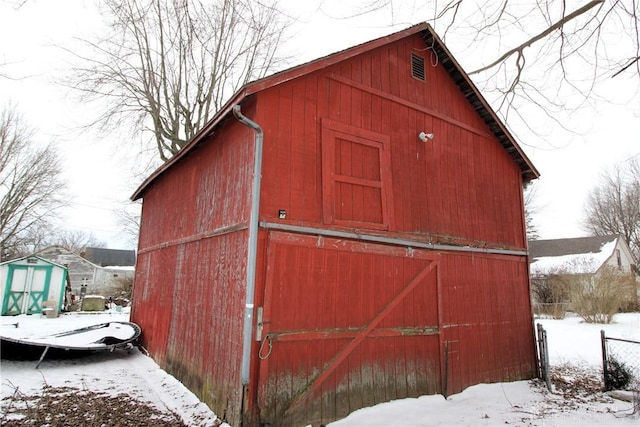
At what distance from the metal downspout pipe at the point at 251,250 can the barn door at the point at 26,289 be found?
1664cm

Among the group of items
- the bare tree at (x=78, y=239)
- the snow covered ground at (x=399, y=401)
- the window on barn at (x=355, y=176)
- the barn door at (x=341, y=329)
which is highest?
the bare tree at (x=78, y=239)

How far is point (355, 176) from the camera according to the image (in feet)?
19.1

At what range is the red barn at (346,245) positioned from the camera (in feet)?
16.0

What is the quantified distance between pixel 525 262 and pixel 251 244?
635cm

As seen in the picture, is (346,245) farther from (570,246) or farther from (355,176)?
(570,246)

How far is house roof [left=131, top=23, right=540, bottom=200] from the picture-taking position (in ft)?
17.0

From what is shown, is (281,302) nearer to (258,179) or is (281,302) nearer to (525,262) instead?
(258,179)

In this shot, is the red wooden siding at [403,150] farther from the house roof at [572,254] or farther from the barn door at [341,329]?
the house roof at [572,254]

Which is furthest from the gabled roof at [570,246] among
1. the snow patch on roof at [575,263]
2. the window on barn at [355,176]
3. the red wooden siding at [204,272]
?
the red wooden siding at [204,272]

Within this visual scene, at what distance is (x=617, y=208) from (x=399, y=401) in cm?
3559

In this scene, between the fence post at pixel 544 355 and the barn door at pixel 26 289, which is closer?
the fence post at pixel 544 355

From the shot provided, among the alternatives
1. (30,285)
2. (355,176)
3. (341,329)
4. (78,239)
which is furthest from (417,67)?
(78,239)

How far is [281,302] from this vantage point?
15.9 ft

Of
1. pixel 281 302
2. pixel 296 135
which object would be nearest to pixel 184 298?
pixel 281 302
